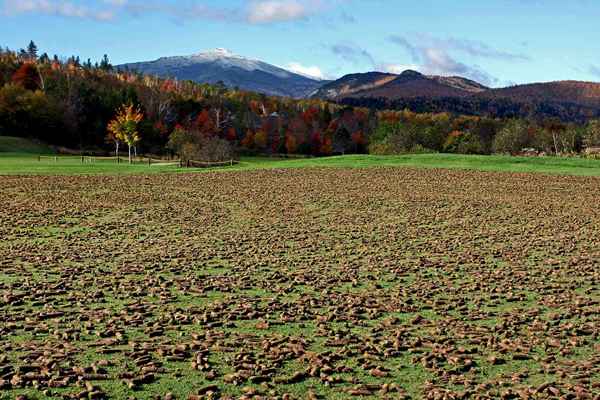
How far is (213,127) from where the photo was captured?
146m

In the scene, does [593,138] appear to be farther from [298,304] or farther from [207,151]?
[298,304]

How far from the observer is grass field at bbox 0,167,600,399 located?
354 inches

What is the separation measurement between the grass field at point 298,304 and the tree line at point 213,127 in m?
50.5

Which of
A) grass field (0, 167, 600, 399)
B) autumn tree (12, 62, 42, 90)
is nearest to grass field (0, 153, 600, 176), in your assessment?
grass field (0, 167, 600, 399)

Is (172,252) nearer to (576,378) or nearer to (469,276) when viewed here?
(469,276)

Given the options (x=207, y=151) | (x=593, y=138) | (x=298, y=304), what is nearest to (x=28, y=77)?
(x=207, y=151)

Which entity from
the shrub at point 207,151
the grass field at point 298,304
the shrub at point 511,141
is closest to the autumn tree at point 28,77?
the shrub at point 207,151

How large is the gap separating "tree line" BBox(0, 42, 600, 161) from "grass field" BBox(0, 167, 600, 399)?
50.5 meters

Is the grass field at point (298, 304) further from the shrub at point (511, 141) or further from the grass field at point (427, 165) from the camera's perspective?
the shrub at point (511, 141)

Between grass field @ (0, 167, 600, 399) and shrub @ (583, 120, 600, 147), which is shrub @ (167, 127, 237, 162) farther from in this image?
shrub @ (583, 120, 600, 147)

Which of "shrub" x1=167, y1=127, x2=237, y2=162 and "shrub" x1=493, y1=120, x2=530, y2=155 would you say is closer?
"shrub" x1=167, y1=127, x2=237, y2=162

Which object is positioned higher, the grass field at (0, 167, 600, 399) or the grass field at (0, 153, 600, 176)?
the grass field at (0, 153, 600, 176)

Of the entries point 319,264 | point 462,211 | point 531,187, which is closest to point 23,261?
point 319,264

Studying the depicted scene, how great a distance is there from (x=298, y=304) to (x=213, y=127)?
135410 millimetres
